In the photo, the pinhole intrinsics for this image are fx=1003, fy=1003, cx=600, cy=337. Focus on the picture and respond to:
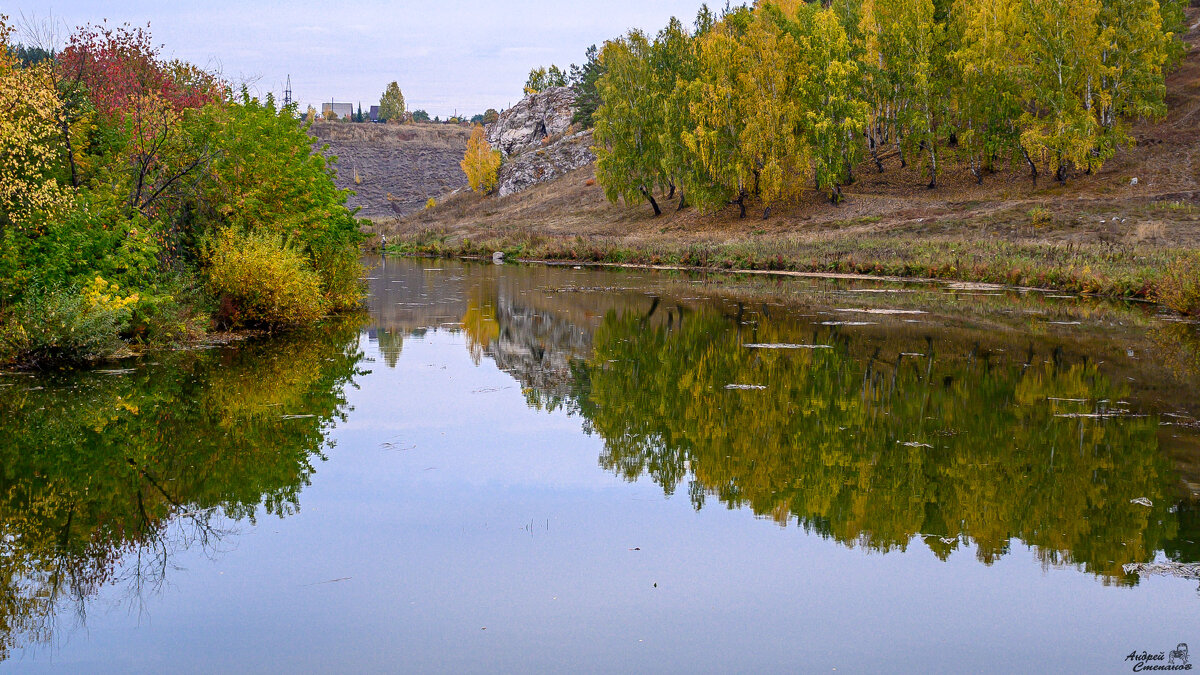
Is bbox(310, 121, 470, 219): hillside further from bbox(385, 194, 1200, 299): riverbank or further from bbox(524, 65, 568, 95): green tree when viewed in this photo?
bbox(385, 194, 1200, 299): riverbank

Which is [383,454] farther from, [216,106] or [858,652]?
[216,106]

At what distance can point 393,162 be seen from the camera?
541 ft

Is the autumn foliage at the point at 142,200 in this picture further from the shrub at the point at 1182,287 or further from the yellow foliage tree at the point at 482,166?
the yellow foliage tree at the point at 482,166

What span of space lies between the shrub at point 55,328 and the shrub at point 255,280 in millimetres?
5097

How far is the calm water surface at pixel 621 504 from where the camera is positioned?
6.62 m

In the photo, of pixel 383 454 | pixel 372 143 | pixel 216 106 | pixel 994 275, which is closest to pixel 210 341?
pixel 216 106

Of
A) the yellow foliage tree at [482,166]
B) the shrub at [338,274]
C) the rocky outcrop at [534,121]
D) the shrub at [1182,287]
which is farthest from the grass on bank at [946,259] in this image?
the rocky outcrop at [534,121]

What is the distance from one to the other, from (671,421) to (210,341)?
11927 mm

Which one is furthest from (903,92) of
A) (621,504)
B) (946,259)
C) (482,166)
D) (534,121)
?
(534,121)

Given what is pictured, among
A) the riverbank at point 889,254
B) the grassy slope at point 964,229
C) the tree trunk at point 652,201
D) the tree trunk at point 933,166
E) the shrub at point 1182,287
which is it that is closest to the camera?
the shrub at point 1182,287

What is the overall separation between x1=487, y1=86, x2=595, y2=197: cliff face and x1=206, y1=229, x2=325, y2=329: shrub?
256 feet

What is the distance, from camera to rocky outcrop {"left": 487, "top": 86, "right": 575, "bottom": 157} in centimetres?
11800

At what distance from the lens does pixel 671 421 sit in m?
13.5

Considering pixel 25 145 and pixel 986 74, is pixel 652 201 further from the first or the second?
pixel 25 145
